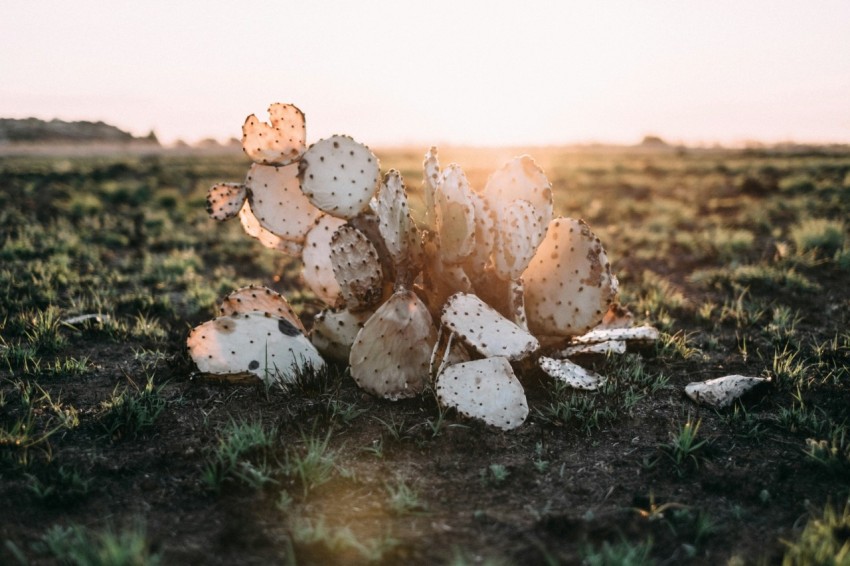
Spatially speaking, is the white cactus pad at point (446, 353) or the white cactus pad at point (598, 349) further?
the white cactus pad at point (598, 349)

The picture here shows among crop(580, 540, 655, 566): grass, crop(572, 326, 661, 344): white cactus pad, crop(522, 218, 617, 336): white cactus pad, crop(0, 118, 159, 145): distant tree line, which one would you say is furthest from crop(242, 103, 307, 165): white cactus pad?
crop(0, 118, 159, 145): distant tree line

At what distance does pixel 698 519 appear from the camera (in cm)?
274

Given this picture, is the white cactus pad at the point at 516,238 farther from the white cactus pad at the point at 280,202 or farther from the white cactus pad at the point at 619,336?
the white cactus pad at the point at 280,202

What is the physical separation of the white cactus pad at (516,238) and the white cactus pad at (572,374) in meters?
0.61

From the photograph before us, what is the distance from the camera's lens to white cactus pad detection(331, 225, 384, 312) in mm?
4004

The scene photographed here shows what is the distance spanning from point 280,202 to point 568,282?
7.01ft

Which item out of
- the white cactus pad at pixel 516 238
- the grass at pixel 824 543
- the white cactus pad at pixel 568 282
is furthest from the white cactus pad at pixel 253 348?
the grass at pixel 824 543

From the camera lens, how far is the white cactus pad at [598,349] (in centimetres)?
434

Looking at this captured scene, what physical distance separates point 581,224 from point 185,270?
5021 mm

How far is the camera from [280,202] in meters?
4.77

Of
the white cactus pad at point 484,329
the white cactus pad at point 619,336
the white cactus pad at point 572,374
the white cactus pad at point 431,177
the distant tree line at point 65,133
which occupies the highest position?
the distant tree line at point 65,133

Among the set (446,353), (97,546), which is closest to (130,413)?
(97,546)

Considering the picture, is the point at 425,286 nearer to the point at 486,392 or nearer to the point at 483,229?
the point at 483,229

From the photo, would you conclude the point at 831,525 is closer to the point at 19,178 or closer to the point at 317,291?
the point at 317,291
